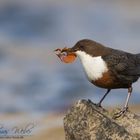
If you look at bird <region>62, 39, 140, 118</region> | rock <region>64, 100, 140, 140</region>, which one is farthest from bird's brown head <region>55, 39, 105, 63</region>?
rock <region>64, 100, 140, 140</region>

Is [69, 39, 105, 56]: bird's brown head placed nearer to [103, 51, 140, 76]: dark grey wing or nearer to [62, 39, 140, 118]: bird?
[62, 39, 140, 118]: bird

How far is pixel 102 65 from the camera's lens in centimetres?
897

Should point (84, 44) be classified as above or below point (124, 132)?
above

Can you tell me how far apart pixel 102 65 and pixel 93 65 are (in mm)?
171

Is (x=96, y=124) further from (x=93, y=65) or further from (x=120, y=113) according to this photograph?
(x=93, y=65)

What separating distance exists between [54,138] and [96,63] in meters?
3.21

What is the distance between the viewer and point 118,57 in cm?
926

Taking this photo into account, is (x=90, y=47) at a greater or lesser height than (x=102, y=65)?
greater

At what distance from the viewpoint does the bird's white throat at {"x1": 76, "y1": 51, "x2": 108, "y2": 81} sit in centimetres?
880

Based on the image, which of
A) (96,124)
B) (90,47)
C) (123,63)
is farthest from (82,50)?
(96,124)

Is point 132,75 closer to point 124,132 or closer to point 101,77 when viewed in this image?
point 101,77

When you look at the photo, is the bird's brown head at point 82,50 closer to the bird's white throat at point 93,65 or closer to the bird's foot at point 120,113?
the bird's white throat at point 93,65

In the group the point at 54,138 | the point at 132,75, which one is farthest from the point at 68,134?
the point at 54,138

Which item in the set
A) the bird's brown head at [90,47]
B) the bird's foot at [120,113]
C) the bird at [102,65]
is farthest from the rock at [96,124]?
the bird's brown head at [90,47]
